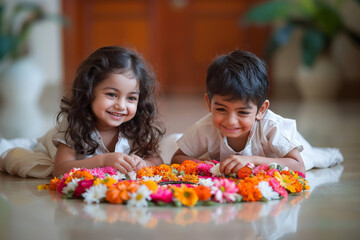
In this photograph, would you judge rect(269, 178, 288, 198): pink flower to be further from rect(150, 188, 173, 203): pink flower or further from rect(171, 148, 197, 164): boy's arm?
rect(171, 148, 197, 164): boy's arm

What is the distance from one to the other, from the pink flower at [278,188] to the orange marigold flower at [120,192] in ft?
1.21

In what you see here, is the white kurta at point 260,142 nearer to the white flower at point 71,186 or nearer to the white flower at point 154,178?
the white flower at point 154,178

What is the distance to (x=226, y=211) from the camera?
4.11 feet

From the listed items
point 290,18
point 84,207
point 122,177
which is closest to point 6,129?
point 122,177

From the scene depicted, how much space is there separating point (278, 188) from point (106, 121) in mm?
616

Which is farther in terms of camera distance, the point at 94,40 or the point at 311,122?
the point at 94,40

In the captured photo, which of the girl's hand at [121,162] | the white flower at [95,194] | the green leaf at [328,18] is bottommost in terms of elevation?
the white flower at [95,194]

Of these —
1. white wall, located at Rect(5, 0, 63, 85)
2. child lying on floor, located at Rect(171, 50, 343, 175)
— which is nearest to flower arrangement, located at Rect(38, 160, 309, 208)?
child lying on floor, located at Rect(171, 50, 343, 175)

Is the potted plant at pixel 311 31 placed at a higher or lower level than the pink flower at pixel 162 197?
higher

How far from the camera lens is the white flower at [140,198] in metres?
1.29

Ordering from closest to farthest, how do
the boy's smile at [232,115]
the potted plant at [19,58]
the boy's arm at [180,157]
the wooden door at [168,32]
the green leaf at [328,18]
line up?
the boy's smile at [232,115]
the boy's arm at [180,157]
the green leaf at [328,18]
the potted plant at [19,58]
the wooden door at [168,32]

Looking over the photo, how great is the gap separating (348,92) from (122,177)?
465 centimetres

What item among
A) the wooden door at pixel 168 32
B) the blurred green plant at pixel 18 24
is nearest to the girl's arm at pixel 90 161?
the blurred green plant at pixel 18 24

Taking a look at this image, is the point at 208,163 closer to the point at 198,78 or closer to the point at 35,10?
the point at 35,10
